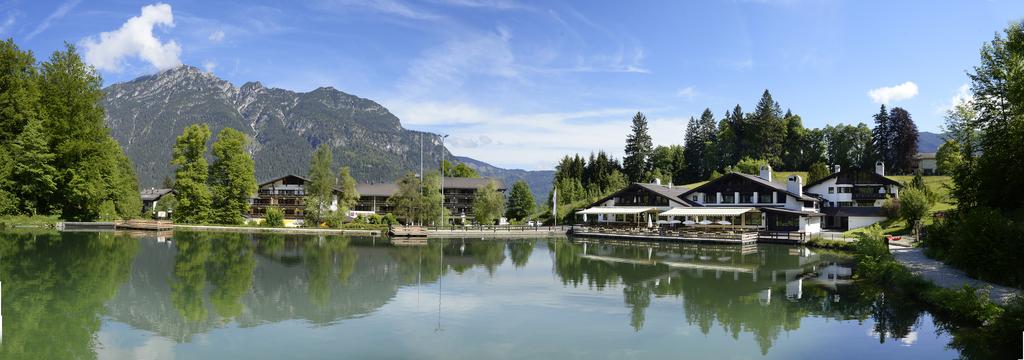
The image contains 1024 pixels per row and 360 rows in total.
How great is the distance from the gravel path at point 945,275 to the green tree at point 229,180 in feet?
167

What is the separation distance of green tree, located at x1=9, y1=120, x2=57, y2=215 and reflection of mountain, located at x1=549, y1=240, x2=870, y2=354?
117 ft

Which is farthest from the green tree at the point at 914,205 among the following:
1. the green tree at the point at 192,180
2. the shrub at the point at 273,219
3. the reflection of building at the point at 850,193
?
the green tree at the point at 192,180

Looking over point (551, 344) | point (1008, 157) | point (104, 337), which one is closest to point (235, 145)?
point (104, 337)

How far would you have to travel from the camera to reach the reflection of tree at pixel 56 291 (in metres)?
11.7

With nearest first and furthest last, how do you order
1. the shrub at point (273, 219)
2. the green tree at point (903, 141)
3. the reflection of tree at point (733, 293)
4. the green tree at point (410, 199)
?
the reflection of tree at point (733, 293) → the shrub at point (273, 219) → the green tree at point (410, 199) → the green tree at point (903, 141)

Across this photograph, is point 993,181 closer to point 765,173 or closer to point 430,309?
point 430,309

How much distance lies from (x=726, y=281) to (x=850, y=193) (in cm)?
3679

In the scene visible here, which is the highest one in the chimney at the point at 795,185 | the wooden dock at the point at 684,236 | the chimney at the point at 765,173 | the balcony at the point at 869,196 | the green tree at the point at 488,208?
the chimney at the point at 765,173

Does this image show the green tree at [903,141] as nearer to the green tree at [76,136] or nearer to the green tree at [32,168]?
the green tree at [76,136]

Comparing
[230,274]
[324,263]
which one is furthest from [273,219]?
[230,274]

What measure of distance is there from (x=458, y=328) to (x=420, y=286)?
23.8 ft

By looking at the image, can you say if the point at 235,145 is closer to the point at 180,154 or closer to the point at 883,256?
the point at 180,154

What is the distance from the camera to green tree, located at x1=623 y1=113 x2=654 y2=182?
84.8 meters

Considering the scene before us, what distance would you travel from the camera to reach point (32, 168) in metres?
40.7
